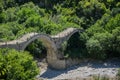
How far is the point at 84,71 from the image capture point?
62812 millimetres

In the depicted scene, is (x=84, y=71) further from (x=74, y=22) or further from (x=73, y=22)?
(x=73, y=22)

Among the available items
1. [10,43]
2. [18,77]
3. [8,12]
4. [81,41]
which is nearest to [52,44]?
[81,41]

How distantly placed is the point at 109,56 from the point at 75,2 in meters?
16.2

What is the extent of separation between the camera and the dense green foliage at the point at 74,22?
212 feet

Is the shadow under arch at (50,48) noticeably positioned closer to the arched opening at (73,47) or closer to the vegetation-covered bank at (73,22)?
the vegetation-covered bank at (73,22)

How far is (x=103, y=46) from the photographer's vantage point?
211ft

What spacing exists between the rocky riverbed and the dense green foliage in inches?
54.1

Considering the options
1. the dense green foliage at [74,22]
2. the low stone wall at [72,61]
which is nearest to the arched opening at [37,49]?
the dense green foliage at [74,22]

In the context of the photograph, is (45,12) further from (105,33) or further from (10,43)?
(10,43)

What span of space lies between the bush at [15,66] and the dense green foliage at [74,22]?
15947mm

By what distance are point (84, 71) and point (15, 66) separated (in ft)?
72.1

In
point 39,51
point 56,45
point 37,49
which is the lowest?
point 39,51

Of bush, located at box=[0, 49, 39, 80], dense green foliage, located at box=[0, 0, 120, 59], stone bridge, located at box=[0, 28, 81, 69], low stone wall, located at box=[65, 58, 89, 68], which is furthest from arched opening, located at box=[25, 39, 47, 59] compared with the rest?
bush, located at box=[0, 49, 39, 80]

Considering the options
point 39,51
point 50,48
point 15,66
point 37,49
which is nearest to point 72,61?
point 50,48
